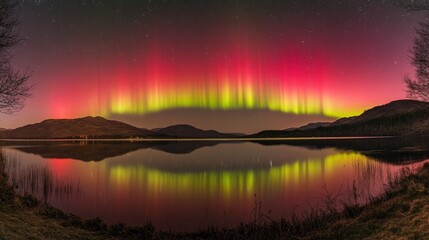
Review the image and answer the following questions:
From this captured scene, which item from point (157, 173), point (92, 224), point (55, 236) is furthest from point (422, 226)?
point (157, 173)

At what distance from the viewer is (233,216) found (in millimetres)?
19672

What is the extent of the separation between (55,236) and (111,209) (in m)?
10.2

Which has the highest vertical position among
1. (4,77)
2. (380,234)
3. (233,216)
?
(4,77)

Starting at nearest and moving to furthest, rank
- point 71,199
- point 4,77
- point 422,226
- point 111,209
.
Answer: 1. point 422,226
2. point 4,77
3. point 111,209
4. point 71,199

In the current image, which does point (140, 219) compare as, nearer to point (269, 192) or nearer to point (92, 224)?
point (92, 224)

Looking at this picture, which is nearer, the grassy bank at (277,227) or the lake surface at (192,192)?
the grassy bank at (277,227)

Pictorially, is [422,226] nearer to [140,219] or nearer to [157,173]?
[140,219]

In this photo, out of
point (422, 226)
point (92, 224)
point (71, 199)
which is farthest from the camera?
point (71, 199)

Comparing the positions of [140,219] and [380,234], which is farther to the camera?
[140,219]

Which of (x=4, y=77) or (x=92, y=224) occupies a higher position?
(x=4, y=77)

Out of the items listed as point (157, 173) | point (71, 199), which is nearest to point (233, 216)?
point (71, 199)

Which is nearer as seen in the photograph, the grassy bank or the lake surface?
the grassy bank

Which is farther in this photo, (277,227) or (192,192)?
(192,192)

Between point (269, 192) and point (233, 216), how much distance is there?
Result: 319 inches
